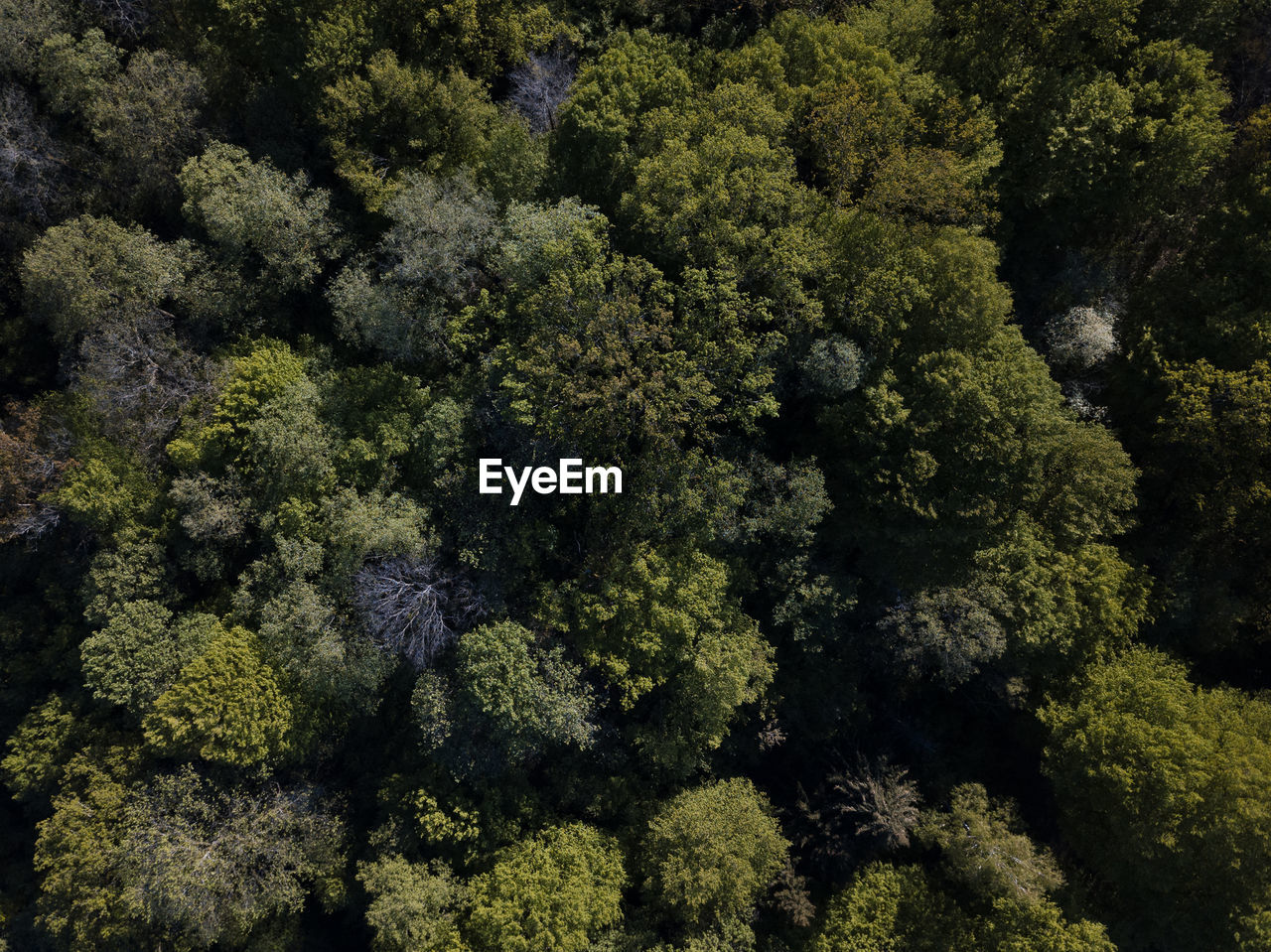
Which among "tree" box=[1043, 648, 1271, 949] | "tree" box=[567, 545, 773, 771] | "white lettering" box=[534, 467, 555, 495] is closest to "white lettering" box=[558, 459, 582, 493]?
"white lettering" box=[534, 467, 555, 495]

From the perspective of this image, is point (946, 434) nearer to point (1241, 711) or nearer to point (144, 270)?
point (1241, 711)

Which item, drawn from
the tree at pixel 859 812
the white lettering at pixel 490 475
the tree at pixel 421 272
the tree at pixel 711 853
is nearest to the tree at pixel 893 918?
the tree at pixel 859 812

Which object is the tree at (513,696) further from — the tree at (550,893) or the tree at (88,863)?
the tree at (88,863)

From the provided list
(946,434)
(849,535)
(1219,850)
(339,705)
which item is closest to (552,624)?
(339,705)

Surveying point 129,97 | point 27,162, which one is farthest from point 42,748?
point 129,97

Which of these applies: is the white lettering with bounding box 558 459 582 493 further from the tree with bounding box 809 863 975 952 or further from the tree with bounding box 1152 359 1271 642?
the tree with bounding box 1152 359 1271 642
